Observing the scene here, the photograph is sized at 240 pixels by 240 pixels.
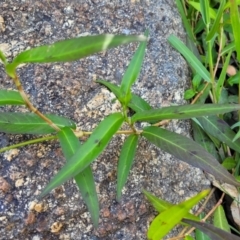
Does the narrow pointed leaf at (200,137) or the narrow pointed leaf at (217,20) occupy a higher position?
the narrow pointed leaf at (217,20)

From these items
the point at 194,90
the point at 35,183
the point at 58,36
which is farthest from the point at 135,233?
the point at 58,36

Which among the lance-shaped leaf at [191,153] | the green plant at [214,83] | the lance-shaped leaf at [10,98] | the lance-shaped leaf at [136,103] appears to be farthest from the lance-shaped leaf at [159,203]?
the lance-shaped leaf at [10,98]

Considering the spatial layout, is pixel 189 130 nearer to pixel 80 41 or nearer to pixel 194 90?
pixel 194 90

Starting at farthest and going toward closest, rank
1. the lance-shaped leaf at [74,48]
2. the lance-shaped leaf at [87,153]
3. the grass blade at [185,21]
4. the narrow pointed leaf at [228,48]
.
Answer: the grass blade at [185,21] → the narrow pointed leaf at [228,48] → the lance-shaped leaf at [87,153] → the lance-shaped leaf at [74,48]

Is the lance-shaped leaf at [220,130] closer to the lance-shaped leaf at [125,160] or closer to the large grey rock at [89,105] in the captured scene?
the large grey rock at [89,105]

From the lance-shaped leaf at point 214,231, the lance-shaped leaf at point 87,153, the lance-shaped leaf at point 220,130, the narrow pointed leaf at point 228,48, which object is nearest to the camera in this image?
the lance-shaped leaf at point 87,153

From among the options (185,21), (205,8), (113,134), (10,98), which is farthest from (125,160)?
(185,21)

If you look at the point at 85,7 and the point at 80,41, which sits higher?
the point at 85,7

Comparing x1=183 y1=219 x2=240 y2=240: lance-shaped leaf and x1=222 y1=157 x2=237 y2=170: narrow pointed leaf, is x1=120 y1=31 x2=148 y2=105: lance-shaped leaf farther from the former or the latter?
x1=222 y1=157 x2=237 y2=170: narrow pointed leaf
